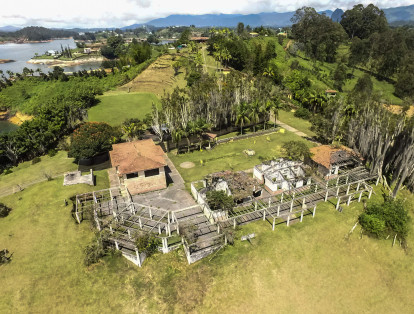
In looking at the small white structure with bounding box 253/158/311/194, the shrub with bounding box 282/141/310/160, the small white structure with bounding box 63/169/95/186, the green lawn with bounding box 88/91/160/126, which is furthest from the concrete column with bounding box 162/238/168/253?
the green lawn with bounding box 88/91/160/126

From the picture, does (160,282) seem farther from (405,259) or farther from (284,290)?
(405,259)

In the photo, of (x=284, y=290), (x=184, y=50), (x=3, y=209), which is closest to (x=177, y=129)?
(x=3, y=209)

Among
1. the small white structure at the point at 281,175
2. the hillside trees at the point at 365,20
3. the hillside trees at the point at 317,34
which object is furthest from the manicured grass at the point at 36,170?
the hillside trees at the point at 365,20

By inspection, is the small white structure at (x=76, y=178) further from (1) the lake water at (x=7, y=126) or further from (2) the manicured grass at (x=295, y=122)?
(1) the lake water at (x=7, y=126)

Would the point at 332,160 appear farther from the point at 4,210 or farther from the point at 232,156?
the point at 4,210

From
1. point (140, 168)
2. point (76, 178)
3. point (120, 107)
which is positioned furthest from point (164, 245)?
point (120, 107)

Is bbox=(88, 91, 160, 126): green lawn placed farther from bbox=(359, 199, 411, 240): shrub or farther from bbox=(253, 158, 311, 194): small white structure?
bbox=(359, 199, 411, 240): shrub
